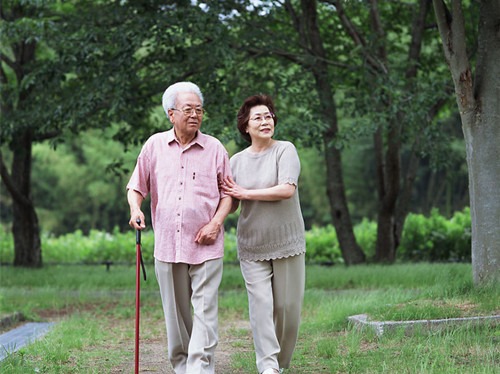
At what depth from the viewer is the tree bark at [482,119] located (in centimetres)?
762

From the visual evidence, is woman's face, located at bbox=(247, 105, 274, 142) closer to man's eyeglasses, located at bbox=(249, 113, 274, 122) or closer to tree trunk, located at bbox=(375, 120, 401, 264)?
man's eyeglasses, located at bbox=(249, 113, 274, 122)

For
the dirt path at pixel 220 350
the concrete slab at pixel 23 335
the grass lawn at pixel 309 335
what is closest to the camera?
the grass lawn at pixel 309 335

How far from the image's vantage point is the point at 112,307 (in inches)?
410

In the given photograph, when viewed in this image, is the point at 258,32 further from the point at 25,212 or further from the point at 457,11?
the point at 25,212

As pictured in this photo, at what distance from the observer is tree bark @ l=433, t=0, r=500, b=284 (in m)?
7.62

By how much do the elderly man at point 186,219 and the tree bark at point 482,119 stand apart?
3774mm

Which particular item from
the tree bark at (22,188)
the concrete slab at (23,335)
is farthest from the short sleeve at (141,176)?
the tree bark at (22,188)

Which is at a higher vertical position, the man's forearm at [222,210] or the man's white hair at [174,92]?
the man's white hair at [174,92]

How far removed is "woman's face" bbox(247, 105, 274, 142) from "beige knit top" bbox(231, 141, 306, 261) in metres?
0.13

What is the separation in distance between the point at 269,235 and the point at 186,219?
2.13 feet

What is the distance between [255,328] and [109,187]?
33.2 metres

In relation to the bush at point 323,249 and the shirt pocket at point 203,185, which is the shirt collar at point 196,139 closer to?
the shirt pocket at point 203,185

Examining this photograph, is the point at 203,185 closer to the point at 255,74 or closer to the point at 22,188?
the point at 255,74

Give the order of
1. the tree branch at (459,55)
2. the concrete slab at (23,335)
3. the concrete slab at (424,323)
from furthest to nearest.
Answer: the tree branch at (459,55), the concrete slab at (23,335), the concrete slab at (424,323)
